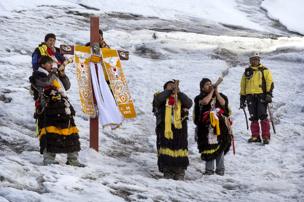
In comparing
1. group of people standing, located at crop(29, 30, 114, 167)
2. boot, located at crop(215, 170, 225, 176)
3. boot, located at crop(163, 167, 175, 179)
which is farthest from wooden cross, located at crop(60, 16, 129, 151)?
boot, located at crop(215, 170, 225, 176)

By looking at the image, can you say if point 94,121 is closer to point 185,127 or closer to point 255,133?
point 185,127

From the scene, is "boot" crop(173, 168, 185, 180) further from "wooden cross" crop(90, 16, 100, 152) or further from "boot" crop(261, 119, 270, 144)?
"boot" crop(261, 119, 270, 144)

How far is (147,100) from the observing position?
14.2 meters

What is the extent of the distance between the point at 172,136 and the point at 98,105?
151 centimetres

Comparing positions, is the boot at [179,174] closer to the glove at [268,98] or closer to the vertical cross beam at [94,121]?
the vertical cross beam at [94,121]

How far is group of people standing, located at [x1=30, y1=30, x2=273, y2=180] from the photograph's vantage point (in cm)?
814

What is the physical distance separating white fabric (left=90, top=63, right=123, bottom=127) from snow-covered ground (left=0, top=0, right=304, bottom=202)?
0.63 meters

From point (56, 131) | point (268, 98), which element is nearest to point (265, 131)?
point (268, 98)

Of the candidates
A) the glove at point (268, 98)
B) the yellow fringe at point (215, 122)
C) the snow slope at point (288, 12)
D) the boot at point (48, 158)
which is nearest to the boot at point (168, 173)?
the yellow fringe at point (215, 122)

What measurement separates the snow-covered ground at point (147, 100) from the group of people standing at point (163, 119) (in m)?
0.33

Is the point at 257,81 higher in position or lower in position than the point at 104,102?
higher

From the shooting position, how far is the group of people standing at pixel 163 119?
320 inches

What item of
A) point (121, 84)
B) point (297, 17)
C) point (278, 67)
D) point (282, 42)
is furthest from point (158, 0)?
point (121, 84)

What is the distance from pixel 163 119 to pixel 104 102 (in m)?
1.23
